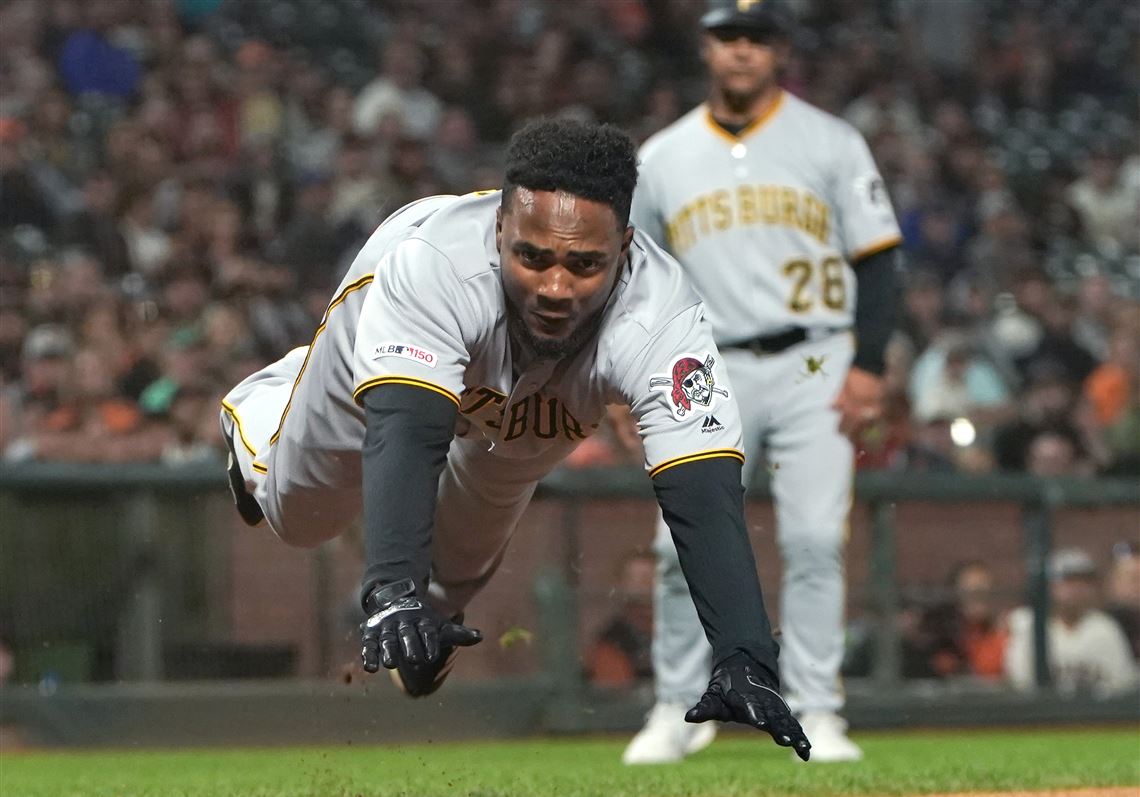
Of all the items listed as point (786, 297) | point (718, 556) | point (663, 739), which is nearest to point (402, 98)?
point (786, 297)

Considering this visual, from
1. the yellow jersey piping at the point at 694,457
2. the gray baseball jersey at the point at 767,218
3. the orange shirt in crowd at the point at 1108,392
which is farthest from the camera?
the orange shirt in crowd at the point at 1108,392

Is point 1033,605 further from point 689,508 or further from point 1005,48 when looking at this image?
point 1005,48

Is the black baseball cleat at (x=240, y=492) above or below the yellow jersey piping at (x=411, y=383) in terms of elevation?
below

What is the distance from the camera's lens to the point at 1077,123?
14445 millimetres

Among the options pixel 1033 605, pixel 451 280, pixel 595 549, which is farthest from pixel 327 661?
pixel 451 280

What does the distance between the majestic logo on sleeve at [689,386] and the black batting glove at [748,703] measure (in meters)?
0.55

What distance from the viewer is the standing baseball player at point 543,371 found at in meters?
3.39

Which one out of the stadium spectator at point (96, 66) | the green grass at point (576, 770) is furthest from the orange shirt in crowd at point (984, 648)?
the stadium spectator at point (96, 66)

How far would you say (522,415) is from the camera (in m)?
4.12

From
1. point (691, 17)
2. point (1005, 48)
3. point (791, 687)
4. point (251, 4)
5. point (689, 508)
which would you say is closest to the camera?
point (689, 508)

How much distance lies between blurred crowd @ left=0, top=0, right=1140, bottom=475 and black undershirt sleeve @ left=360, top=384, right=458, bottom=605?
13.6ft

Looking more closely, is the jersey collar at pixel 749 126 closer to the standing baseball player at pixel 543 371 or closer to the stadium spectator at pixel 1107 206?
the standing baseball player at pixel 543 371

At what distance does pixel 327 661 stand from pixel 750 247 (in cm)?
323

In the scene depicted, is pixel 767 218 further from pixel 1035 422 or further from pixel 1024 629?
pixel 1035 422
